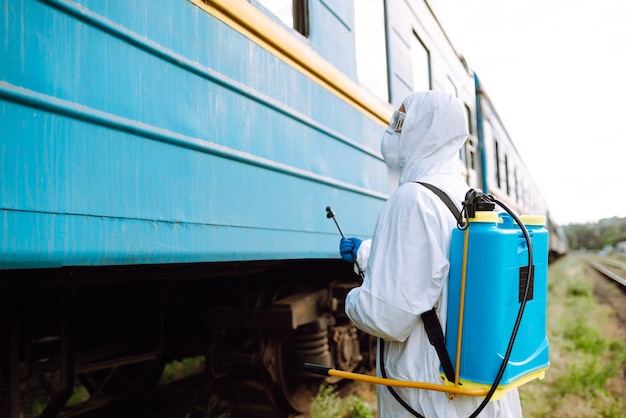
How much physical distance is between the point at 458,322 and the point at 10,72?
Result: 1208mm

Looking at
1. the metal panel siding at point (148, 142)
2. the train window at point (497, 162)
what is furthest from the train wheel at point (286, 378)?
the train window at point (497, 162)

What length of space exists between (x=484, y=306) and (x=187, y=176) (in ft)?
2.94

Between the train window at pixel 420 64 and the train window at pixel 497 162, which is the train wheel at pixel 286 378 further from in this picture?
the train window at pixel 497 162

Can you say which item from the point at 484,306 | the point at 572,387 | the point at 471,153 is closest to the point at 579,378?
the point at 572,387

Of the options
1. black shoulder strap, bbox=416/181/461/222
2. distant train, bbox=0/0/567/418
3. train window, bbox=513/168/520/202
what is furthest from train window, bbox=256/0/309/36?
train window, bbox=513/168/520/202

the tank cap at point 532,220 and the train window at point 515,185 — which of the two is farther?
the train window at point 515,185

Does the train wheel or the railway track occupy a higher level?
the train wheel

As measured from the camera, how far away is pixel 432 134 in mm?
1649

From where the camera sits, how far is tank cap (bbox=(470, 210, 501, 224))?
1.36m

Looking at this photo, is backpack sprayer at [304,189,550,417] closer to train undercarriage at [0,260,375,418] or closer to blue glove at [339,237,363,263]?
blue glove at [339,237,363,263]

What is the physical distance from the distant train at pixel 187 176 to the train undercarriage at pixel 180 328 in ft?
0.04

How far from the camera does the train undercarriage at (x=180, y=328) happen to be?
6.89ft

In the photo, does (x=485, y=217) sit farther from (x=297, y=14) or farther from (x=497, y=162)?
(x=497, y=162)

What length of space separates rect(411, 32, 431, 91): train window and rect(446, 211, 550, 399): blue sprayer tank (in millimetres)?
2551
